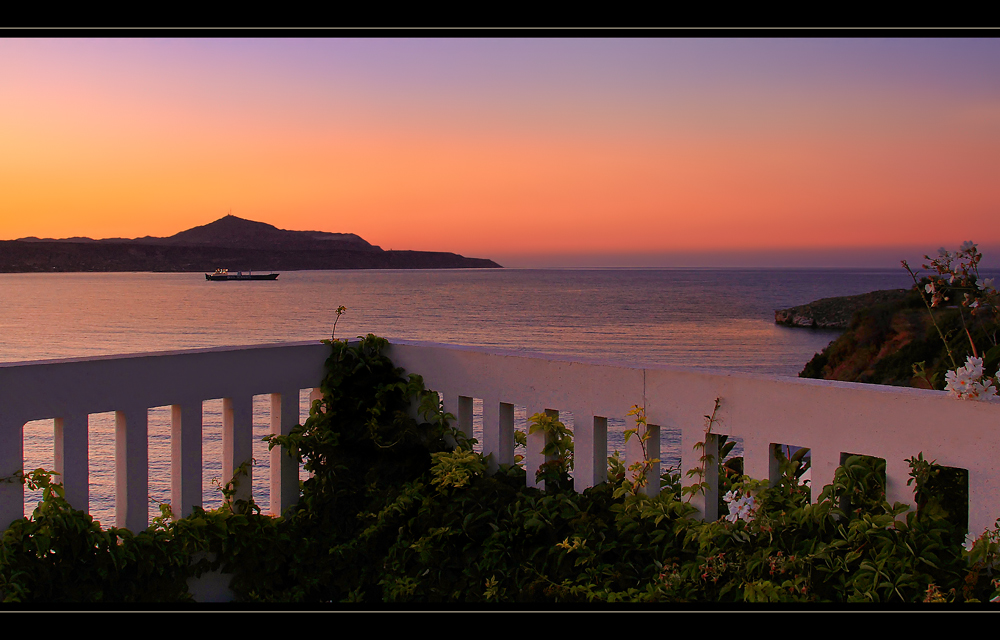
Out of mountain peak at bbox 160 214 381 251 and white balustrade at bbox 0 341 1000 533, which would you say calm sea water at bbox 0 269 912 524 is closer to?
white balustrade at bbox 0 341 1000 533

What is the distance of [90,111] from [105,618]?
44.4ft

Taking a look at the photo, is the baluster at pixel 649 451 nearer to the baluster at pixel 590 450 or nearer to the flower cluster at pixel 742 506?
the baluster at pixel 590 450

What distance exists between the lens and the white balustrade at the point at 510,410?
2549 millimetres

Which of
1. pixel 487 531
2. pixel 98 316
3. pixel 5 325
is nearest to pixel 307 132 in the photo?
pixel 487 531

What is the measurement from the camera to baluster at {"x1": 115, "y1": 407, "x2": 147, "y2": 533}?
332cm

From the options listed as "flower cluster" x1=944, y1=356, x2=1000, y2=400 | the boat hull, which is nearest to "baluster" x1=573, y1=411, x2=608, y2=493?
"flower cluster" x1=944, y1=356, x2=1000, y2=400

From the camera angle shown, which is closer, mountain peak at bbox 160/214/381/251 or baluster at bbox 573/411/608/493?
baluster at bbox 573/411/608/493

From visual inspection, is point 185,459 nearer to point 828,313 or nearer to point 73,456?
point 73,456

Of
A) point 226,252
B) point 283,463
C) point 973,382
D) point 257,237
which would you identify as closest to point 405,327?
point 257,237

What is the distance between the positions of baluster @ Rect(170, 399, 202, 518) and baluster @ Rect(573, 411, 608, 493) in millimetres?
1776

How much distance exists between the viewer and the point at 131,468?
11.0 feet

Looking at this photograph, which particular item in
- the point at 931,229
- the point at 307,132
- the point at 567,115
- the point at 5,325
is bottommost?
the point at 5,325

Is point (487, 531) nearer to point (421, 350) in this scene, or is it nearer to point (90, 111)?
point (421, 350)

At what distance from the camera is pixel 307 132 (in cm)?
1501
